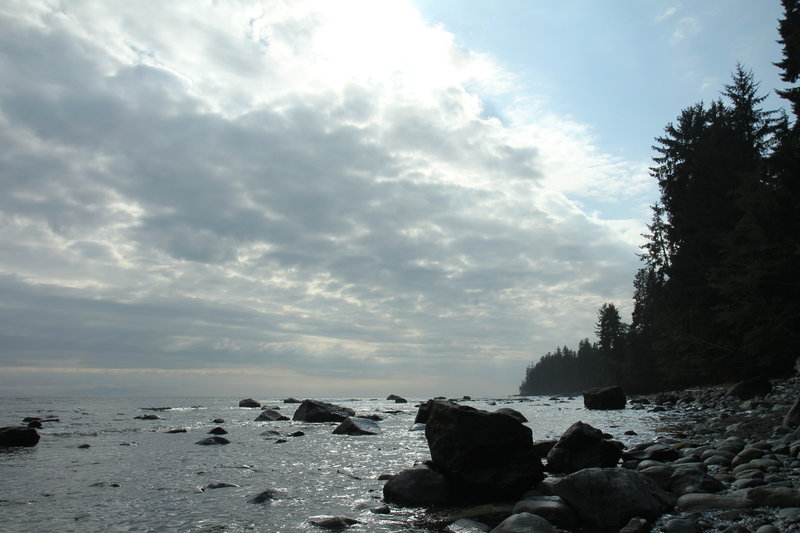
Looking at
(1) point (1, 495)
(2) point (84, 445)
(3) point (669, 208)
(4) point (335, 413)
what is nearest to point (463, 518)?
(1) point (1, 495)

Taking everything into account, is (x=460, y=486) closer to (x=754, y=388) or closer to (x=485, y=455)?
(x=485, y=455)

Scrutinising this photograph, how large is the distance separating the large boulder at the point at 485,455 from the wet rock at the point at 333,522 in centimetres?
297

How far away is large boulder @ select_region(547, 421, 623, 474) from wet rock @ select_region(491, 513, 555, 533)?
18.6ft

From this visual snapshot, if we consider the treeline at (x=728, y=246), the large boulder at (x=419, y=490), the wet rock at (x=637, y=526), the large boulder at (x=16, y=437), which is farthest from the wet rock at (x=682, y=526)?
the large boulder at (x=16, y=437)

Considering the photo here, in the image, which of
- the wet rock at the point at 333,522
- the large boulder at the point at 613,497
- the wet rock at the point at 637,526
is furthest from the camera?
the wet rock at the point at 333,522

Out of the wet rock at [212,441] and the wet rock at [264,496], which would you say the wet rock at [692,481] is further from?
the wet rock at [212,441]

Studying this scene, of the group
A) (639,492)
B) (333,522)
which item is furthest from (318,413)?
(639,492)

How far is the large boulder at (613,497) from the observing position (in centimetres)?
823

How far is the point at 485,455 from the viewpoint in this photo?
36.2 ft

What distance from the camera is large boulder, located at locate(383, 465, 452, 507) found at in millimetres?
10336

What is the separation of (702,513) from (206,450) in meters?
18.3

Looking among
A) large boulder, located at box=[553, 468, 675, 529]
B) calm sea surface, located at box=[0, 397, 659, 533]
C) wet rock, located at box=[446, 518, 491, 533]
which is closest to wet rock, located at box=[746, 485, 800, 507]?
large boulder, located at box=[553, 468, 675, 529]

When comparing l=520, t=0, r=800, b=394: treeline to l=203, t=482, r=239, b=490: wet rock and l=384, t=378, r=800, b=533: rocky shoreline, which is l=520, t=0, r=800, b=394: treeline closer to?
l=384, t=378, r=800, b=533: rocky shoreline

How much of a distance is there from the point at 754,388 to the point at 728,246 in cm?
823
